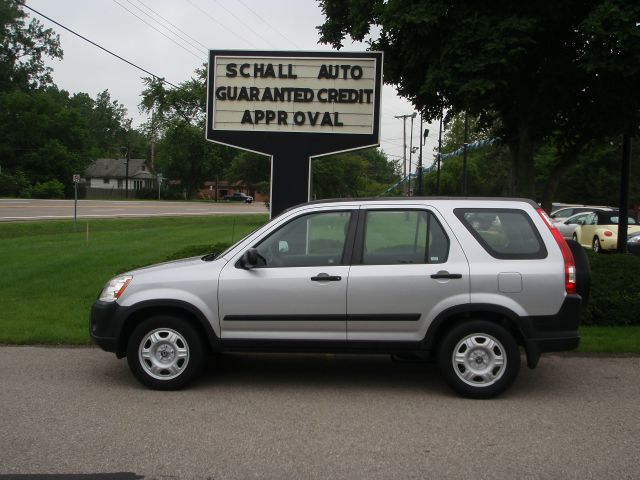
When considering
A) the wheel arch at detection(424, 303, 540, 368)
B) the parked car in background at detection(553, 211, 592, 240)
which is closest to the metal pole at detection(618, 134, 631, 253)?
the wheel arch at detection(424, 303, 540, 368)

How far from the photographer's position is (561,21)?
33.5 feet

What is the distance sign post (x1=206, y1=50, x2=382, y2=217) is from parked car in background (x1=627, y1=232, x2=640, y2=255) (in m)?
11.6

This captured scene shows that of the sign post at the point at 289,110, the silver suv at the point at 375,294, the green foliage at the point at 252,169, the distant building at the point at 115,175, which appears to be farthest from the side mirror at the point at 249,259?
the distant building at the point at 115,175

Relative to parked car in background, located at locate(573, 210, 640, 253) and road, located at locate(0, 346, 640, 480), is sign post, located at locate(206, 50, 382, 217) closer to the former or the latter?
road, located at locate(0, 346, 640, 480)

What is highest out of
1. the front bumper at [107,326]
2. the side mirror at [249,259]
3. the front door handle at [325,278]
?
the side mirror at [249,259]

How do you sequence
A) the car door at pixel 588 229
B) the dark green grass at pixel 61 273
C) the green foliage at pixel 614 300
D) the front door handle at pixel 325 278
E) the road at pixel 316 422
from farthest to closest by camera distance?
the car door at pixel 588 229
the green foliage at pixel 614 300
the dark green grass at pixel 61 273
the front door handle at pixel 325 278
the road at pixel 316 422

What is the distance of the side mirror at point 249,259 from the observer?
6.01m

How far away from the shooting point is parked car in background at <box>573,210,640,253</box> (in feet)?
71.5

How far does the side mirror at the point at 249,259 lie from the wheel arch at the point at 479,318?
166cm

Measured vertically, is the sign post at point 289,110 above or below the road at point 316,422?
above

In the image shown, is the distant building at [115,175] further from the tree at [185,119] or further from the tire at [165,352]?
the tire at [165,352]

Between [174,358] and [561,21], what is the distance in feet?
25.3

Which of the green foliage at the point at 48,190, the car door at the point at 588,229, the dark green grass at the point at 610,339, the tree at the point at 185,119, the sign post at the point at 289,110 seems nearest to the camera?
the dark green grass at the point at 610,339

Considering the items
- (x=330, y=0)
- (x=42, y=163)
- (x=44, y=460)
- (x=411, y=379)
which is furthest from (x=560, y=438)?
(x=42, y=163)
